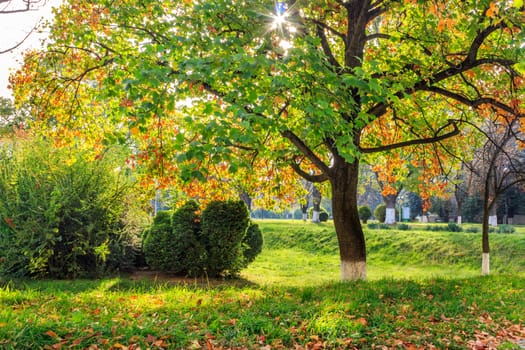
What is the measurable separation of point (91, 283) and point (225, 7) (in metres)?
6.78

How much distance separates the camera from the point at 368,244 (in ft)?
71.1

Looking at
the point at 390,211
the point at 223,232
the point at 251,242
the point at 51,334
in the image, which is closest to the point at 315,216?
the point at 390,211

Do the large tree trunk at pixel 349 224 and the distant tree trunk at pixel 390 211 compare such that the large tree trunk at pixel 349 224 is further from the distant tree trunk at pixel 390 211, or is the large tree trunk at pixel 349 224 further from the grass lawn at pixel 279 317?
the distant tree trunk at pixel 390 211

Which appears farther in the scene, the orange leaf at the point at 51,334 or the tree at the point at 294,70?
the tree at the point at 294,70

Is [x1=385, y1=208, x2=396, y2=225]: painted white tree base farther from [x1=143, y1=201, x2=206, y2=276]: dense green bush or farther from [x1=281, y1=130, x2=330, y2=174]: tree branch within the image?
[x1=281, y1=130, x2=330, y2=174]: tree branch

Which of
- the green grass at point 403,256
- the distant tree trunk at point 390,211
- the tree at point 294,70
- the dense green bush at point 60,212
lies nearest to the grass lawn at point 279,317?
the dense green bush at point 60,212

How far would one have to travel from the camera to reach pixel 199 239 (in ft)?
38.8

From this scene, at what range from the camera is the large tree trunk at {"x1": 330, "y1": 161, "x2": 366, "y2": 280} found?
369 inches

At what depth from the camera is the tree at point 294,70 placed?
18.7 ft

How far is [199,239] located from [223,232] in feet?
Answer: 2.83

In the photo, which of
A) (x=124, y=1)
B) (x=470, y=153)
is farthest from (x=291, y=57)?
(x=470, y=153)

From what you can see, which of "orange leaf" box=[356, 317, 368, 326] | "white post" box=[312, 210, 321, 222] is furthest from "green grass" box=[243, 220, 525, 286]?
"orange leaf" box=[356, 317, 368, 326]

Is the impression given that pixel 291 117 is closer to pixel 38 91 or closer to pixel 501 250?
pixel 38 91

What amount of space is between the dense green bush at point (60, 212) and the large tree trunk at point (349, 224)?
18.9 feet
